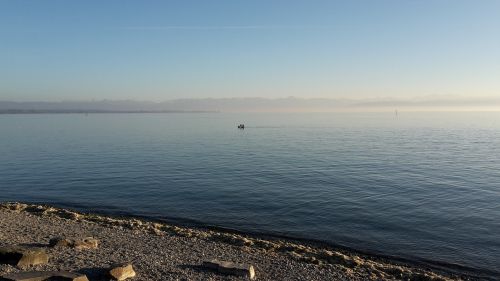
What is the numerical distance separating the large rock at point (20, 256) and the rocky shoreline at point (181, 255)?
10.3 inches

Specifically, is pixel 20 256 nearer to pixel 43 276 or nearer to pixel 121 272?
pixel 43 276

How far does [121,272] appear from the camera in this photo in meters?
15.4

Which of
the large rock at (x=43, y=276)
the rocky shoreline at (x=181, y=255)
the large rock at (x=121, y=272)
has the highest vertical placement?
the large rock at (x=43, y=276)

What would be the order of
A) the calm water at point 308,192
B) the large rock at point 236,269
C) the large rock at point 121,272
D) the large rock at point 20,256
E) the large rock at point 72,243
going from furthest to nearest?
the calm water at point 308,192
the large rock at point 72,243
the large rock at point 236,269
the large rock at point 20,256
the large rock at point 121,272

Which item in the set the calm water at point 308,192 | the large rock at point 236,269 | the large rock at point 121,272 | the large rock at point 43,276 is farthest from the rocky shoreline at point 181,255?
the calm water at point 308,192

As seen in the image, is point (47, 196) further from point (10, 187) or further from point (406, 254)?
point (406, 254)

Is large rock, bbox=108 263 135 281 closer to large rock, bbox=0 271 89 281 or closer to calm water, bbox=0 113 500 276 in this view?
large rock, bbox=0 271 89 281

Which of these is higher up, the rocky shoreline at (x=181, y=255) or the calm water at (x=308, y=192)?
the rocky shoreline at (x=181, y=255)

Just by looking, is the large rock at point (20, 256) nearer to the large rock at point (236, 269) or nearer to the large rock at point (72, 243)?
the large rock at point (72, 243)

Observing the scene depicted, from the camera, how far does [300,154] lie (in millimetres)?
69062

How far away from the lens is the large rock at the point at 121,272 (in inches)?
598

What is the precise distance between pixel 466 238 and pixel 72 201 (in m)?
28.4

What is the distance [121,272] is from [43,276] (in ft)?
8.03

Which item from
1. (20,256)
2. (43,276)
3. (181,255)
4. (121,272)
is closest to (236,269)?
(181,255)
